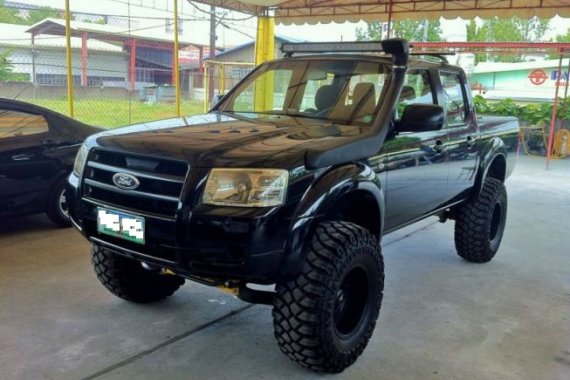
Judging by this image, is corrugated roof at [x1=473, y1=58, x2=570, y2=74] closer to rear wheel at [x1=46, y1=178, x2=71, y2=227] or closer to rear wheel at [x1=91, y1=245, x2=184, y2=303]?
rear wheel at [x1=46, y1=178, x2=71, y2=227]

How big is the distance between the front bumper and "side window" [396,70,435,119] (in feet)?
4.58

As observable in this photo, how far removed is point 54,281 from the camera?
Result: 410 cm

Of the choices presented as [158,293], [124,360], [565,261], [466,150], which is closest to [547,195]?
[565,261]

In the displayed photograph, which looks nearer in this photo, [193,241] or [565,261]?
[193,241]

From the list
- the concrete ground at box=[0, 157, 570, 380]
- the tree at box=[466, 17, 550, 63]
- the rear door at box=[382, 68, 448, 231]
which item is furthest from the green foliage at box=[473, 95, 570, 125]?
the tree at box=[466, 17, 550, 63]

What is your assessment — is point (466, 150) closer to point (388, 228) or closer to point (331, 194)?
point (388, 228)

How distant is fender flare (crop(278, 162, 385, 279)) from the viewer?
258 centimetres

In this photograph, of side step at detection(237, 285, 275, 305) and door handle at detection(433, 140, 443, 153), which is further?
door handle at detection(433, 140, 443, 153)

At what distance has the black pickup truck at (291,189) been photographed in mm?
2494

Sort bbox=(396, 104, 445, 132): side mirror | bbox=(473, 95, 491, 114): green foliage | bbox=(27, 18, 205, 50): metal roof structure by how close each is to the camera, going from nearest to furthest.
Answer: bbox=(396, 104, 445, 132): side mirror < bbox=(27, 18, 205, 50): metal roof structure < bbox=(473, 95, 491, 114): green foliage

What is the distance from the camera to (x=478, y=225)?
478cm

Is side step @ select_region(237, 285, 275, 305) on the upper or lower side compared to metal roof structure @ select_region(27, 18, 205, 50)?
lower

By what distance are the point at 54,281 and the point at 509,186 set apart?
7470mm

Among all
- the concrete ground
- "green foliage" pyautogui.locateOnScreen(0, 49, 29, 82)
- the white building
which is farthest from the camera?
the white building
